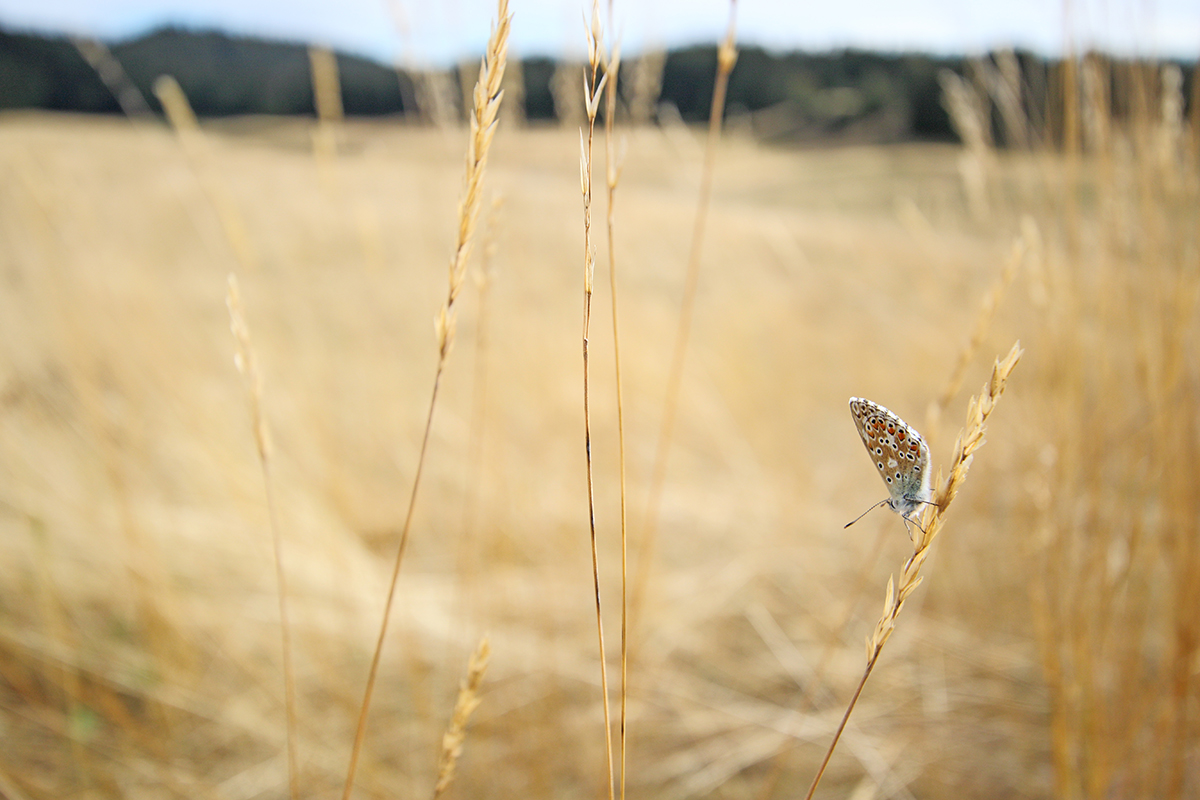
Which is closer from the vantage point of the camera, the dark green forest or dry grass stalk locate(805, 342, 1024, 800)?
dry grass stalk locate(805, 342, 1024, 800)

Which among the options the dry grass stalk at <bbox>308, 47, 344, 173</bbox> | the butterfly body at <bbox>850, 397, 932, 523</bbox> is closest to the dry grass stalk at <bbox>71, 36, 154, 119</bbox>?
the dry grass stalk at <bbox>308, 47, 344, 173</bbox>

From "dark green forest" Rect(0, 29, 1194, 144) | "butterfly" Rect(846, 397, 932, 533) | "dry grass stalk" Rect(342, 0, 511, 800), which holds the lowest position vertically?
"butterfly" Rect(846, 397, 932, 533)

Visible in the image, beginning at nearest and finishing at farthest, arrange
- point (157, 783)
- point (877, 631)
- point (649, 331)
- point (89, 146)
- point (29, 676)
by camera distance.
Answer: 1. point (877, 631)
2. point (157, 783)
3. point (29, 676)
4. point (649, 331)
5. point (89, 146)

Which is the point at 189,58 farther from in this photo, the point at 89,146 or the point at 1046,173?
the point at 1046,173

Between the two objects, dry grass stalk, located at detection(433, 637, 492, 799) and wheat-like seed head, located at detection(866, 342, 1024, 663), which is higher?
wheat-like seed head, located at detection(866, 342, 1024, 663)

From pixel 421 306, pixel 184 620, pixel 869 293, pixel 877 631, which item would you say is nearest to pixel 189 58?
pixel 421 306

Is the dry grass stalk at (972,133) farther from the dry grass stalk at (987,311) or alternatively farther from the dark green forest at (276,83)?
the dry grass stalk at (987,311)

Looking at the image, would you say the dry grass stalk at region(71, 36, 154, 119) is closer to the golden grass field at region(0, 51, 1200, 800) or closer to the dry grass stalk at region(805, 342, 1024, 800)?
the golden grass field at region(0, 51, 1200, 800)
